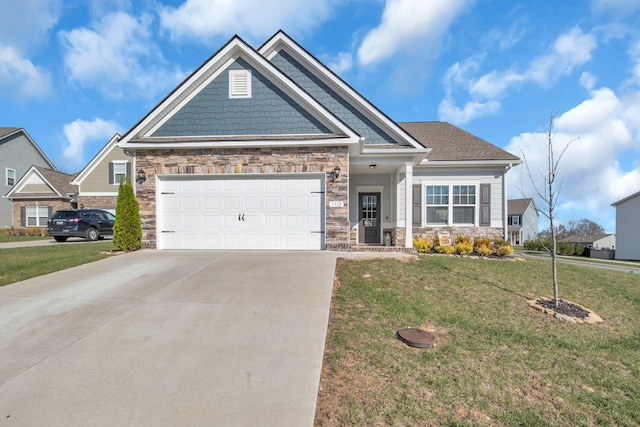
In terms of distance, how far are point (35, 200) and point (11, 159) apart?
760cm

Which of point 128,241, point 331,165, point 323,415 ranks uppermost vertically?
point 331,165

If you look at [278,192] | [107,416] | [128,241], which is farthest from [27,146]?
[107,416]

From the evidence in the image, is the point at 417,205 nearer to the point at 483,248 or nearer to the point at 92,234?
Result: the point at 483,248

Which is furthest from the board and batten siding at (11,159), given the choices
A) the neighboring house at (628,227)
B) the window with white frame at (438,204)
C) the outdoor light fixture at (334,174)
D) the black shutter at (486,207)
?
the neighboring house at (628,227)

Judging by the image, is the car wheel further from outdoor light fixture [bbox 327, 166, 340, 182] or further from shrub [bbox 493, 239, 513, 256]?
shrub [bbox 493, 239, 513, 256]

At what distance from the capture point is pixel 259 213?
8969 mm

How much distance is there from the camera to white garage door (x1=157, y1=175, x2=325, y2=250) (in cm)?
895

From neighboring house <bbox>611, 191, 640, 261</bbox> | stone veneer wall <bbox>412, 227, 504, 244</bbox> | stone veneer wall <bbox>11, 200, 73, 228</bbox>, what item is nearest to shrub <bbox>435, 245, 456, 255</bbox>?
stone veneer wall <bbox>412, 227, 504, 244</bbox>

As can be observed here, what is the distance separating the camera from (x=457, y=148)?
12.7 meters

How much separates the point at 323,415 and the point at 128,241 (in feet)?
27.2

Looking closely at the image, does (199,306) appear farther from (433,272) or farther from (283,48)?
(283,48)

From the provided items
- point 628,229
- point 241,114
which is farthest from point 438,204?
point 628,229

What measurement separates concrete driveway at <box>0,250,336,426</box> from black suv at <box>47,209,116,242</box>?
1149cm

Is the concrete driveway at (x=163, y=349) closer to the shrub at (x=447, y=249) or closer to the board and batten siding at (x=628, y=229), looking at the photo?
the shrub at (x=447, y=249)
